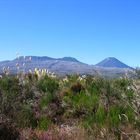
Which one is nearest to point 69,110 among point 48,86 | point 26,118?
point 26,118

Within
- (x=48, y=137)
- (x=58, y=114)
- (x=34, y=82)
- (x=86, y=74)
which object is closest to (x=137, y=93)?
(x=48, y=137)

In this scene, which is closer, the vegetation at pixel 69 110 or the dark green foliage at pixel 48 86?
the vegetation at pixel 69 110

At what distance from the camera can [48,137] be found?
6969 mm

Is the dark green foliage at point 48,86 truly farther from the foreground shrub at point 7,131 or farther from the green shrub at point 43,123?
the foreground shrub at point 7,131

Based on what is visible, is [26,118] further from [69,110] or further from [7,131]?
[7,131]

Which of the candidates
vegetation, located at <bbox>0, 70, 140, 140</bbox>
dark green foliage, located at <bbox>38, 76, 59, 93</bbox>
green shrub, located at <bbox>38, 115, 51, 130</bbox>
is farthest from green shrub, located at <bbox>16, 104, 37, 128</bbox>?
dark green foliage, located at <bbox>38, 76, 59, 93</bbox>

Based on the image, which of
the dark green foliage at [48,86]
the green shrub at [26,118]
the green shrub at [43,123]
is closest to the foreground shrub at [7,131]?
the green shrub at [26,118]

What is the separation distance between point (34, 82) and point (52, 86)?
103cm

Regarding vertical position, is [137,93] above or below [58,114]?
above

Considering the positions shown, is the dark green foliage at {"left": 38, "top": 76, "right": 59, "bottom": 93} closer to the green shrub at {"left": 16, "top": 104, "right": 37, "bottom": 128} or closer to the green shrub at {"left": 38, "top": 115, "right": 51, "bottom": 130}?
the green shrub at {"left": 16, "top": 104, "right": 37, "bottom": 128}

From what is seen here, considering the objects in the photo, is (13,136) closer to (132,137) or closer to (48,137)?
(48,137)

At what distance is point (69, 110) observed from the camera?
1022 cm

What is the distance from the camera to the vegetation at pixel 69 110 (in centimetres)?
702

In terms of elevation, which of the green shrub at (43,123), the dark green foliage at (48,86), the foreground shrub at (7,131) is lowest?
the green shrub at (43,123)
